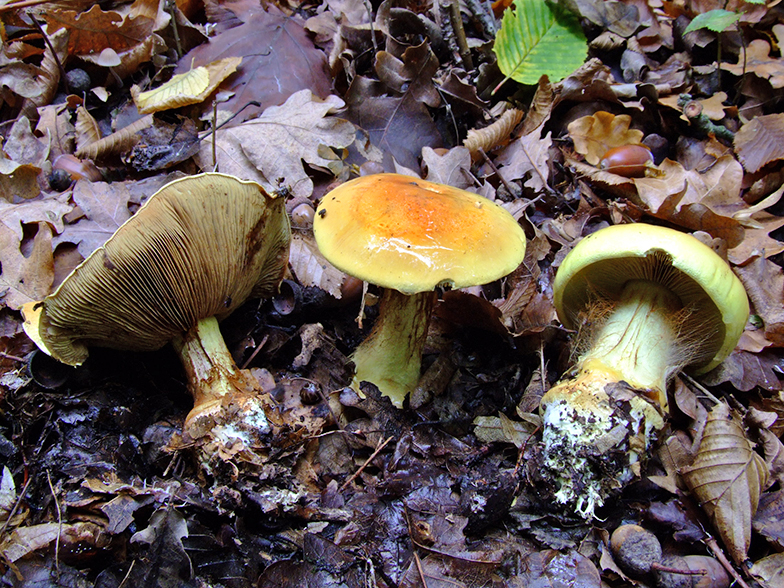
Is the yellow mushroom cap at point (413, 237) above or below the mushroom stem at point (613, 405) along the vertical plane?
above

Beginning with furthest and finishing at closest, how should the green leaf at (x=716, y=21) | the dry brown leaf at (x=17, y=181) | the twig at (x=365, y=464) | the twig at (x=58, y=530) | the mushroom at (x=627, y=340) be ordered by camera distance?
the green leaf at (x=716, y=21)
the dry brown leaf at (x=17, y=181)
the twig at (x=365, y=464)
the mushroom at (x=627, y=340)
the twig at (x=58, y=530)

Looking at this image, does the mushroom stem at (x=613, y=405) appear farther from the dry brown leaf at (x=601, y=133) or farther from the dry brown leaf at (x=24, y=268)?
the dry brown leaf at (x=24, y=268)

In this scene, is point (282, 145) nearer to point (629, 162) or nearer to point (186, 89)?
point (186, 89)

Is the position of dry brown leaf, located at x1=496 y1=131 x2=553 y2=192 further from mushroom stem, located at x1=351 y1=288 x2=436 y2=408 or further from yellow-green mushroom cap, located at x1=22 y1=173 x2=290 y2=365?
yellow-green mushroom cap, located at x1=22 y1=173 x2=290 y2=365

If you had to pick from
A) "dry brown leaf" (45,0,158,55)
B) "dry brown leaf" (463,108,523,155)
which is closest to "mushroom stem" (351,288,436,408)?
"dry brown leaf" (463,108,523,155)

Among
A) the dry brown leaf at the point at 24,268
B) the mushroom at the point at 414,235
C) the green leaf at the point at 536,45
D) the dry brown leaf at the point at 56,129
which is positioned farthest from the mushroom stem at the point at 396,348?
the dry brown leaf at the point at 56,129

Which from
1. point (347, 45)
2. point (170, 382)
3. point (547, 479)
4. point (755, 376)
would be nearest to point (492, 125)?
point (347, 45)
